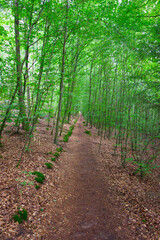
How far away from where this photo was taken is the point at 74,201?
5031 millimetres

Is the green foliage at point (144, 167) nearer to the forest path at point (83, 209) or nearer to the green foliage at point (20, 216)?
the forest path at point (83, 209)

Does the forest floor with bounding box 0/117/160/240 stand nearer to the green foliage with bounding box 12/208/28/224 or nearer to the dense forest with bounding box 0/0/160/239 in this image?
the green foliage with bounding box 12/208/28/224

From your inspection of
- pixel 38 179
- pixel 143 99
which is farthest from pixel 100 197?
pixel 143 99

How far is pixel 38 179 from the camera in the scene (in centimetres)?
532

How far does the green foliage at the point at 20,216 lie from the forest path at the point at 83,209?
2.60 feet

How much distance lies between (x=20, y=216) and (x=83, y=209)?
2.12 meters

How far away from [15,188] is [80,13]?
10555mm

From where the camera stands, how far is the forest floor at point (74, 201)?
363 centimetres

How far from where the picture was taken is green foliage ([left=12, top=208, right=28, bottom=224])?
3.46 meters

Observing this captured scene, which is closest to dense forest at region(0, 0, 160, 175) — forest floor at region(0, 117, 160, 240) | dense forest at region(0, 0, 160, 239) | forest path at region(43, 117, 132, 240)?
dense forest at region(0, 0, 160, 239)

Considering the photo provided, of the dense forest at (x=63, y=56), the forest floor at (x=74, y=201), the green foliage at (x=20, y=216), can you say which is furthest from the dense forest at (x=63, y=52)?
the green foliage at (x=20, y=216)

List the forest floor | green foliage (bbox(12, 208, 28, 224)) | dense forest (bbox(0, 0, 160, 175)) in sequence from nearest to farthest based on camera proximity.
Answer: green foliage (bbox(12, 208, 28, 224)) → the forest floor → dense forest (bbox(0, 0, 160, 175))

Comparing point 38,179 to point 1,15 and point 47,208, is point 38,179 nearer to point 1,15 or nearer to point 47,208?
point 47,208

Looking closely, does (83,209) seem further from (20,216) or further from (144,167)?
(144,167)
